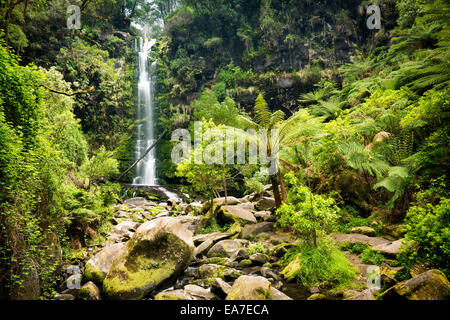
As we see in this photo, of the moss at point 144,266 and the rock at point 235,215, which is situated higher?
the rock at point 235,215

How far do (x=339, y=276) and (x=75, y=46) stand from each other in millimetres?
24945

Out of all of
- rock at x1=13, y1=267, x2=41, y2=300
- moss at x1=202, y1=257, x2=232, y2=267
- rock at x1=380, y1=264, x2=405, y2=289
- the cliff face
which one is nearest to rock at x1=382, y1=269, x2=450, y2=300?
rock at x1=380, y1=264, x2=405, y2=289

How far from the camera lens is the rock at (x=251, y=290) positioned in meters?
3.54

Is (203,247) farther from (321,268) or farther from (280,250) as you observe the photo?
(321,268)

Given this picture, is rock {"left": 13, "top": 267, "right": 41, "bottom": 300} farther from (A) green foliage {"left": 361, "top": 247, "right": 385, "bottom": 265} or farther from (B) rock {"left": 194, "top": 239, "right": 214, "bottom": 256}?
(A) green foliage {"left": 361, "top": 247, "right": 385, "bottom": 265}

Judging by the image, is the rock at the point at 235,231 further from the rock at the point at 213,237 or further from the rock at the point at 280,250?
the rock at the point at 280,250

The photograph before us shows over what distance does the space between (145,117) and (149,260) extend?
75.4 ft

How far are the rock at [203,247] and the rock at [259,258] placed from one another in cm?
162

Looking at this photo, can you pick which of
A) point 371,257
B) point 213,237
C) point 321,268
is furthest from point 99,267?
point 371,257

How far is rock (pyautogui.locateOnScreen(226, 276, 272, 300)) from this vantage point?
11.6ft

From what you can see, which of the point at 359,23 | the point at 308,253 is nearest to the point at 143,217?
the point at 308,253

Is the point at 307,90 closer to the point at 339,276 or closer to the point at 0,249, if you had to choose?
the point at 339,276

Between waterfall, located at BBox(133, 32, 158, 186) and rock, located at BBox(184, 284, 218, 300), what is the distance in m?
17.7

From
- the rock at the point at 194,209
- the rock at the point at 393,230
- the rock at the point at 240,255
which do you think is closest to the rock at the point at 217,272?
the rock at the point at 240,255
